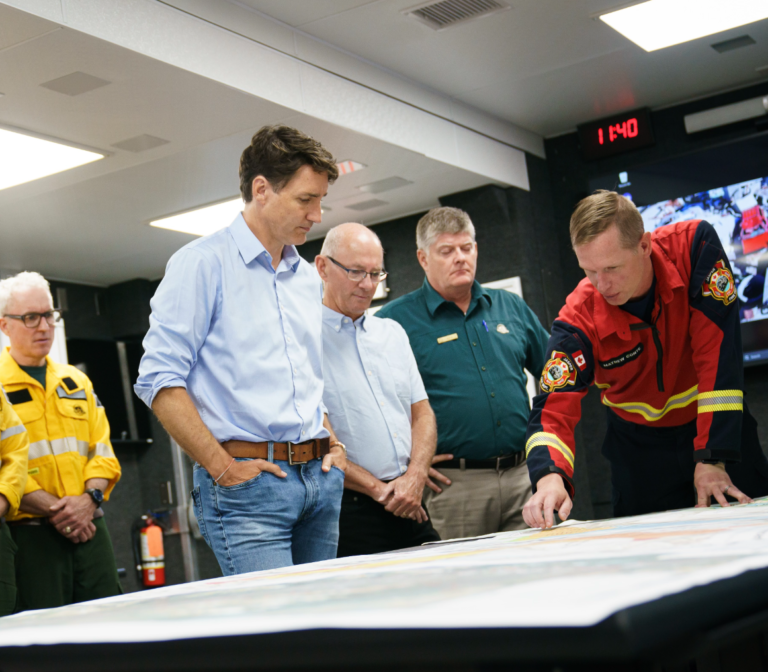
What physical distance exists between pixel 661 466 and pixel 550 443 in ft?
1.62

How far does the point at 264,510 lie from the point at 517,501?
4.24 ft

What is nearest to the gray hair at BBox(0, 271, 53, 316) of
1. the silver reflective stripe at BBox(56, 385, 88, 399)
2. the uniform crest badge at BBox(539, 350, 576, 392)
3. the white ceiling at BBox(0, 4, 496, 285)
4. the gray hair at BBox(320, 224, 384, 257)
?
the silver reflective stripe at BBox(56, 385, 88, 399)

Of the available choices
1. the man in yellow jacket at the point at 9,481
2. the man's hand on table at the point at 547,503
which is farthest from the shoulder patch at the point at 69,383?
the man's hand on table at the point at 547,503

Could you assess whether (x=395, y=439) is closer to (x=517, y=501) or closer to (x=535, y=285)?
(x=517, y=501)

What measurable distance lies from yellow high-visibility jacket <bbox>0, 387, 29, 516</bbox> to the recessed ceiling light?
200 cm

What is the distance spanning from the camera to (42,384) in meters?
3.31

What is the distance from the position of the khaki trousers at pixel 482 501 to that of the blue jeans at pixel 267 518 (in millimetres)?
1013

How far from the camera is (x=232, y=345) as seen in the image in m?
1.91

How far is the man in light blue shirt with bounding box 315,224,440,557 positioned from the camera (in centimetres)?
246

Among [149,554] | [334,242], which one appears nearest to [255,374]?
[334,242]

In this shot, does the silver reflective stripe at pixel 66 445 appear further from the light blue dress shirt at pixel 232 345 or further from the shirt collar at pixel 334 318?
the light blue dress shirt at pixel 232 345

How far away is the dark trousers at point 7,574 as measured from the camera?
2.82 meters

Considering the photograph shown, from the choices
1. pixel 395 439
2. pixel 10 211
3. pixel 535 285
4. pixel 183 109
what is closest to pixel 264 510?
pixel 395 439

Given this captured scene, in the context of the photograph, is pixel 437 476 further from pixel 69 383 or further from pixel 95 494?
pixel 69 383
